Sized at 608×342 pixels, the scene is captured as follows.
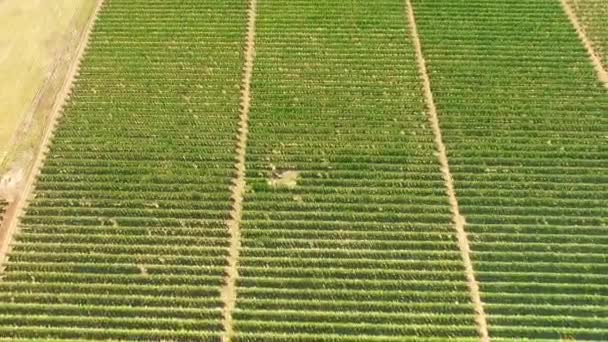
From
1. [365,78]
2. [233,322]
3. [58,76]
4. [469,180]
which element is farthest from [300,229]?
[58,76]

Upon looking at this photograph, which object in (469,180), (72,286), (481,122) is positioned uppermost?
(481,122)

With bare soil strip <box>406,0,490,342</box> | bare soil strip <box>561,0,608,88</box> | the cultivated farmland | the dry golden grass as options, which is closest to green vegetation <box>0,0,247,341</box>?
the cultivated farmland

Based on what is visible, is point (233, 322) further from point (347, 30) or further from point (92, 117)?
point (347, 30)

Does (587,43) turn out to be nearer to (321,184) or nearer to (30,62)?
(321,184)

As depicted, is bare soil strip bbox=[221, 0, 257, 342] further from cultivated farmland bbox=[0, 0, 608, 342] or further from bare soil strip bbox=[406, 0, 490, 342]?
bare soil strip bbox=[406, 0, 490, 342]

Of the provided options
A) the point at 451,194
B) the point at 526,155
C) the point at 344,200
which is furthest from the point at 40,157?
the point at 526,155

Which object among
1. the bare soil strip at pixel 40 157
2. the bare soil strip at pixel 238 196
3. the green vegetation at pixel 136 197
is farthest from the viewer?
the bare soil strip at pixel 40 157

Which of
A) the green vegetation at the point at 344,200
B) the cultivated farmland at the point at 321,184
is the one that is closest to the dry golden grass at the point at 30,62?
the cultivated farmland at the point at 321,184

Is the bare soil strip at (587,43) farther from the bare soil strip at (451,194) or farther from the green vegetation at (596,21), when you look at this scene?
the bare soil strip at (451,194)
